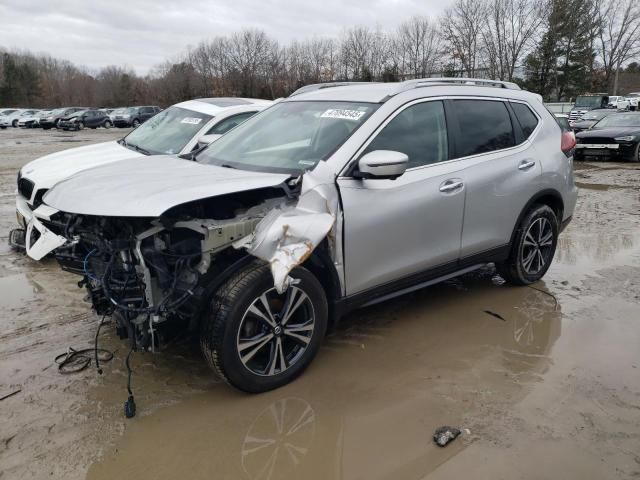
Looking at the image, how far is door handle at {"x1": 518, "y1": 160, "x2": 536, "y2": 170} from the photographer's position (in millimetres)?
4627

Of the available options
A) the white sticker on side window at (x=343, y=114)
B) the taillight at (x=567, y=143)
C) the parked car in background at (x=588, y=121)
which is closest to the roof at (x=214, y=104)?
the white sticker on side window at (x=343, y=114)

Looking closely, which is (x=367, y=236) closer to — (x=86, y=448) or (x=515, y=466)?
(x=515, y=466)

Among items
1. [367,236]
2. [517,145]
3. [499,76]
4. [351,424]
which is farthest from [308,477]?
[499,76]

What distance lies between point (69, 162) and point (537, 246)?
5297 mm

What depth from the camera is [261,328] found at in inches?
128

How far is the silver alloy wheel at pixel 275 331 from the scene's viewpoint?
10.4 ft

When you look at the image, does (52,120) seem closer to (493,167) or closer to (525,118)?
(525,118)

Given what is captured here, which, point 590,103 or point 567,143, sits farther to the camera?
point 590,103

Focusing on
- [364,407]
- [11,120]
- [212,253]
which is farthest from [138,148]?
[11,120]

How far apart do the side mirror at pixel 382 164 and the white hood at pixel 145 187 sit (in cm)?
51

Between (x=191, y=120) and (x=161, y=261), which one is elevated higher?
(x=191, y=120)

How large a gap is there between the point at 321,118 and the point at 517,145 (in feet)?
6.23

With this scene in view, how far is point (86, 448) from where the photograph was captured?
2.82 m

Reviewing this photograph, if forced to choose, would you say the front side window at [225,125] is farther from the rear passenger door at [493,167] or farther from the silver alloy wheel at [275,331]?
the silver alloy wheel at [275,331]
